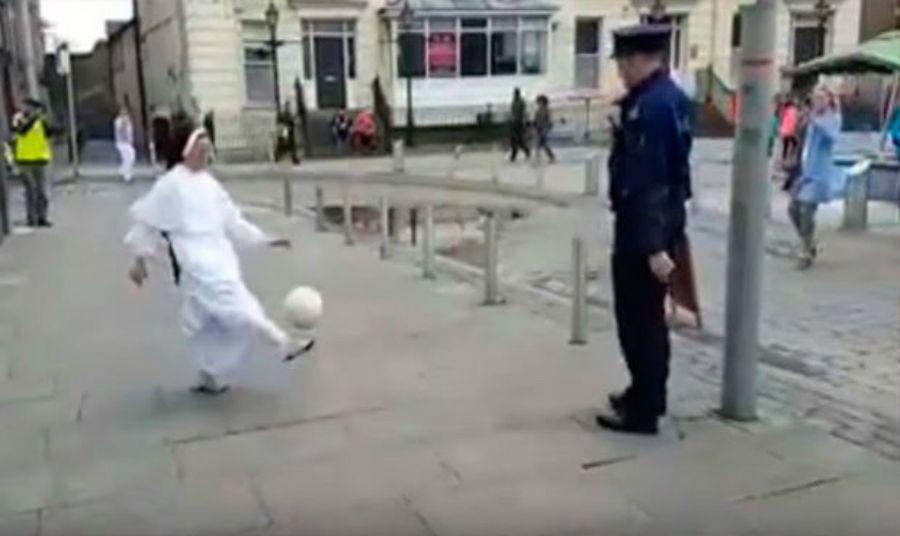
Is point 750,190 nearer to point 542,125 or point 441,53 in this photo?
point 542,125

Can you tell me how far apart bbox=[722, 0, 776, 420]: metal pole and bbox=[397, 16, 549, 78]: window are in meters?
28.4

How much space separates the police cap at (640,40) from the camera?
15.1 feet

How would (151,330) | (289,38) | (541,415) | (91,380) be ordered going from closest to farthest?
(541,415)
(91,380)
(151,330)
(289,38)

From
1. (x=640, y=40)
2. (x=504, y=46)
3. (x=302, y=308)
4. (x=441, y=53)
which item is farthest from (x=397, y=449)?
(x=504, y=46)

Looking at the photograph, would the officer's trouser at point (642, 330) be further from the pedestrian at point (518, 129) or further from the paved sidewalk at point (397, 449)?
the pedestrian at point (518, 129)

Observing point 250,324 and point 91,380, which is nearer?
point 250,324

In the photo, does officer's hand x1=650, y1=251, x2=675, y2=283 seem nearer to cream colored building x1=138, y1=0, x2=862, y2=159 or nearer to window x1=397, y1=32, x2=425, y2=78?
cream colored building x1=138, y1=0, x2=862, y2=159

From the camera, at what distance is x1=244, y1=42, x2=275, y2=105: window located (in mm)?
31484

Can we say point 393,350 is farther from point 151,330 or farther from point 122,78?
point 122,78

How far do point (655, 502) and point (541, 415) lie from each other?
3.97 feet

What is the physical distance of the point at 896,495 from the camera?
4270 mm

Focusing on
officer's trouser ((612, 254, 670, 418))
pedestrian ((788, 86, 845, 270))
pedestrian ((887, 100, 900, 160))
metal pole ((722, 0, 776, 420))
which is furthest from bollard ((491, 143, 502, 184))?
officer's trouser ((612, 254, 670, 418))

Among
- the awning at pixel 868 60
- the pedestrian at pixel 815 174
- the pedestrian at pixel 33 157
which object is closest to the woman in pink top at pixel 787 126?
the awning at pixel 868 60

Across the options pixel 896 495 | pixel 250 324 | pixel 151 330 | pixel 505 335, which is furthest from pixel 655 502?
pixel 151 330
